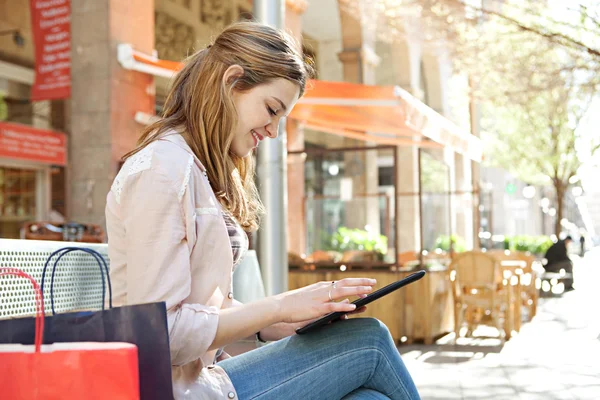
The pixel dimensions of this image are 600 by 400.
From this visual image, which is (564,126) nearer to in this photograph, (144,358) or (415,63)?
(415,63)

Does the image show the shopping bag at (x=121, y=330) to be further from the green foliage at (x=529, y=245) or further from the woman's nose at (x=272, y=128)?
the green foliage at (x=529, y=245)

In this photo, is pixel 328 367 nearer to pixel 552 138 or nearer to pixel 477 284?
pixel 477 284

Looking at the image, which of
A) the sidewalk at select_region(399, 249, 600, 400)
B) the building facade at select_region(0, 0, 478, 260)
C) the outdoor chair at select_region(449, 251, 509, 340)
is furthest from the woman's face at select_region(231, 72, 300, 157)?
the outdoor chair at select_region(449, 251, 509, 340)

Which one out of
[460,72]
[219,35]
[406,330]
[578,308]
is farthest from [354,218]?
[219,35]

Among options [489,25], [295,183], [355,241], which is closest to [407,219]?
[355,241]

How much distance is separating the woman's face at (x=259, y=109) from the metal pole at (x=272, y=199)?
222 cm

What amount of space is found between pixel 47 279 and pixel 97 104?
5590mm

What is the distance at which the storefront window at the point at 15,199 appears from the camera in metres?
9.15

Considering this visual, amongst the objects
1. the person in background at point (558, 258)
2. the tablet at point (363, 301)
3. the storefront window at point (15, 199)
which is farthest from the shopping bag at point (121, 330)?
the person in background at point (558, 258)

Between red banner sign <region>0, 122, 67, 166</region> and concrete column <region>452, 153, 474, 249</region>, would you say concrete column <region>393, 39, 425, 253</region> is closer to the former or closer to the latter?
concrete column <region>452, 153, 474, 249</region>

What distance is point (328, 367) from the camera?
2.03 meters

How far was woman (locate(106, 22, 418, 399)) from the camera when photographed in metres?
1.73

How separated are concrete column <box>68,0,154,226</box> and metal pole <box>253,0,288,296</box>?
12.5 ft

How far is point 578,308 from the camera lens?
457 inches
